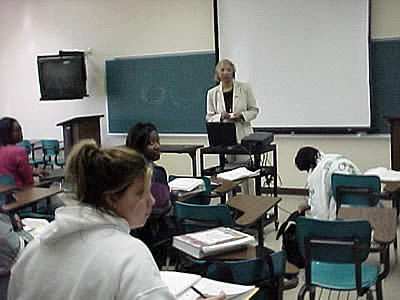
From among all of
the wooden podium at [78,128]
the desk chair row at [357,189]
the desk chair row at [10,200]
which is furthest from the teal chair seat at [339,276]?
the wooden podium at [78,128]

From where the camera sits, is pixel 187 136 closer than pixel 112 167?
No

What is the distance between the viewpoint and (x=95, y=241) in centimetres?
130

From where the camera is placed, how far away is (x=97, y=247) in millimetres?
1291

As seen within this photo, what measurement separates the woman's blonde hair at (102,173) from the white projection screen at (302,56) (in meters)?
5.66

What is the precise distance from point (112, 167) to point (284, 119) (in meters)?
5.94

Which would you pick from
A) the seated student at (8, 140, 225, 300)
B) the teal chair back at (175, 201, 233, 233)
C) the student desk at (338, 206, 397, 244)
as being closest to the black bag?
the student desk at (338, 206, 397, 244)

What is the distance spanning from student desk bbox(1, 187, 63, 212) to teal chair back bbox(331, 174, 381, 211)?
2062 mm

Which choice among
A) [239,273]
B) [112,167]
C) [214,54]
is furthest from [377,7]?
[112,167]

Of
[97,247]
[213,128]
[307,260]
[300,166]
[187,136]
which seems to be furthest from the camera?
[187,136]

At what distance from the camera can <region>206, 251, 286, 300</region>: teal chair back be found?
7.50 feet

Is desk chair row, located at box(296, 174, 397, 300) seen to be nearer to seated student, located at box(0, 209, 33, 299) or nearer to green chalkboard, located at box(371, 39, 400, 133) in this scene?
seated student, located at box(0, 209, 33, 299)

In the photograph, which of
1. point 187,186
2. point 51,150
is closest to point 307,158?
point 187,186

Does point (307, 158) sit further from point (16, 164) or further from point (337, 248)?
point (16, 164)

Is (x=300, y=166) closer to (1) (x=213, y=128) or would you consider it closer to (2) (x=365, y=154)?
(1) (x=213, y=128)
